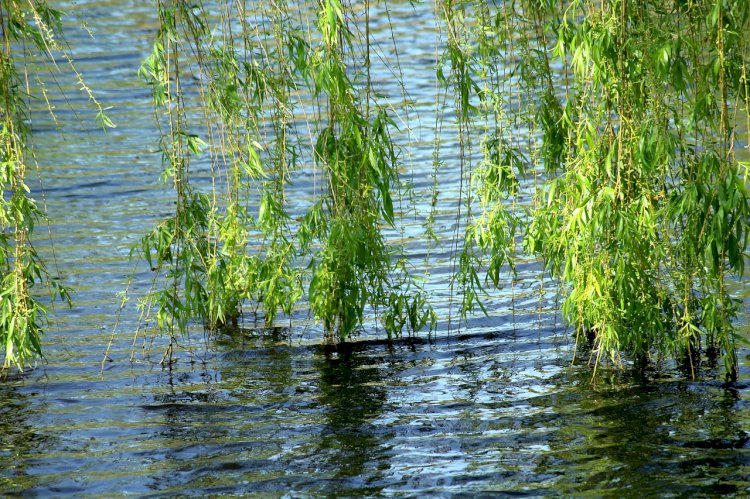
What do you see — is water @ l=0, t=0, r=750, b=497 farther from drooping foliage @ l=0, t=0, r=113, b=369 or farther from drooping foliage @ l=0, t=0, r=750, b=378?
drooping foliage @ l=0, t=0, r=113, b=369

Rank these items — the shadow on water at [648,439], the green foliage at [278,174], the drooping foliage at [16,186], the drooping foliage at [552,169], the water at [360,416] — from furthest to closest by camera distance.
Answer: the green foliage at [278,174]
the drooping foliage at [16,186]
the drooping foliage at [552,169]
the water at [360,416]
the shadow on water at [648,439]

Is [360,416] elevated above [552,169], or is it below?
below

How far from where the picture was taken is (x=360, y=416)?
5863 mm

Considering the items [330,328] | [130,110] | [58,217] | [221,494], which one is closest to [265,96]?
[330,328]

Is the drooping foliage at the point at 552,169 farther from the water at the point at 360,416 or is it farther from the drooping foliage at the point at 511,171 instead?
the water at the point at 360,416

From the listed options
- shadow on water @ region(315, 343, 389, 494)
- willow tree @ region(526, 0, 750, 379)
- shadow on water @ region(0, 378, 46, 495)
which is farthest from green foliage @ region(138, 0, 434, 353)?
willow tree @ region(526, 0, 750, 379)

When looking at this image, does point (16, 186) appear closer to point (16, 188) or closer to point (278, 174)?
point (16, 188)

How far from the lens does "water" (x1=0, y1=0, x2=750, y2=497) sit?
5113 mm

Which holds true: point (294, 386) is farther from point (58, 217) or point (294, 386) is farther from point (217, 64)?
point (58, 217)

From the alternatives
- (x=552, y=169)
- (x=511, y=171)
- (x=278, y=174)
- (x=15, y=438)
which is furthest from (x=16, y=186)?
(x=552, y=169)

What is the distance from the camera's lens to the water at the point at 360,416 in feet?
16.8

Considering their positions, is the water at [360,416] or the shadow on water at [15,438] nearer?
the water at [360,416]

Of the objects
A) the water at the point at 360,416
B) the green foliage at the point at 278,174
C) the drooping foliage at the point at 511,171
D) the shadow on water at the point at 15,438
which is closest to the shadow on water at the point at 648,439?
the water at the point at 360,416

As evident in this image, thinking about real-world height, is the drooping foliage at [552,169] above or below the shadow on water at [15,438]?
above
